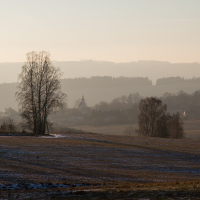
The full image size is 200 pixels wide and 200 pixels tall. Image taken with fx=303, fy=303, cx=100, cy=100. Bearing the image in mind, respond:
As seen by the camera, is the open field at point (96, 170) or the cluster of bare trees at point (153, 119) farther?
the cluster of bare trees at point (153, 119)

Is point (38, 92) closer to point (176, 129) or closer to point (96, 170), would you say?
point (96, 170)

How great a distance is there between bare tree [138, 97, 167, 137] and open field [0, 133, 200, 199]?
35.0m

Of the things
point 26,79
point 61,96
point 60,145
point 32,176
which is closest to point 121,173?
point 32,176

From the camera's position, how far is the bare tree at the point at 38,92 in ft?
176

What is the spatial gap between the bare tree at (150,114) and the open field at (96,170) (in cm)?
3497

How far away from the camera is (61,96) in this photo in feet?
176

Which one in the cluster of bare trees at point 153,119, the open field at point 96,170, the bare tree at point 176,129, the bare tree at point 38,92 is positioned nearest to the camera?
the open field at point 96,170

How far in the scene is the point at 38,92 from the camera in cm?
5503

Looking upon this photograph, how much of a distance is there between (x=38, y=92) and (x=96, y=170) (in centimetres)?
2935

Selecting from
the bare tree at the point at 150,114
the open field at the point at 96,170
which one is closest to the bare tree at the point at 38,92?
the open field at the point at 96,170

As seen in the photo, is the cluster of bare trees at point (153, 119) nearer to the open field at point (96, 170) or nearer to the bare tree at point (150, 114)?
the bare tree at point (150, 114)

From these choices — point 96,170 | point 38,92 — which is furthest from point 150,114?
point 96,170

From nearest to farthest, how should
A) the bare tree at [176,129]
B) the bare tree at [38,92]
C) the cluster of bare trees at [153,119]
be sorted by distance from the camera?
1. the bare tree at [38,92]
2. the cluster of bare trees at [153,119]
3. the bare tree at [176,129]

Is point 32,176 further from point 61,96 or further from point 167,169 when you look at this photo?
point 61,96
